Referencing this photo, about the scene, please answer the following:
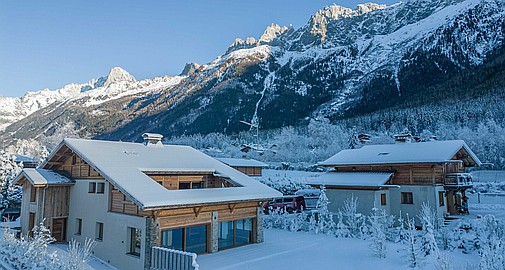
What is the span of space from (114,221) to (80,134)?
6553 inches

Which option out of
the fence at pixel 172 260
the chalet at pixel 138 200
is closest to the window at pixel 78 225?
the chalet at pixel 138 200

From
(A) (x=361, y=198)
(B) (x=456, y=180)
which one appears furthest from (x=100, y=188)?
(B) (x=456, y=180)

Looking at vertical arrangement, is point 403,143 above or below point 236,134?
below

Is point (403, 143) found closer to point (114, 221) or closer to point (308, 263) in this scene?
point (308, 263)

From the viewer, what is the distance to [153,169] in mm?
15555

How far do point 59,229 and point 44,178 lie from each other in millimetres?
2756

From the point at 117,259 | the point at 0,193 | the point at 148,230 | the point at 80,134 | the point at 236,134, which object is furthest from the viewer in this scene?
the point at 80,134

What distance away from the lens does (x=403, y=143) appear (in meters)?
28.9

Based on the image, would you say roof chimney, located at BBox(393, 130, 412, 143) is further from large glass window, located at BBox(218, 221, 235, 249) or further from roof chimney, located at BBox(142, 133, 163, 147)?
roof chimney, located at BBox(142, 133, 163, 147)

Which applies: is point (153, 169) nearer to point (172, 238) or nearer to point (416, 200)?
point (172, 238)

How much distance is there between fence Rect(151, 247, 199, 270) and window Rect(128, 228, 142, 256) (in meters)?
1.22

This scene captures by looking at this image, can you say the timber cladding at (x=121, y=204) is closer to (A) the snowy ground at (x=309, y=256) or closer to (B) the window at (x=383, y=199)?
(A) the snowy ground at (x=309, y=256)

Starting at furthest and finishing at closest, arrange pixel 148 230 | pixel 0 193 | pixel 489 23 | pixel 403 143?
Result: pixel 489 23, pixel 0 193, pixel 403 143, pixel 148 230

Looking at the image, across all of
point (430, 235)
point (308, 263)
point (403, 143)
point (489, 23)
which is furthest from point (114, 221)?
point (489, 23)
